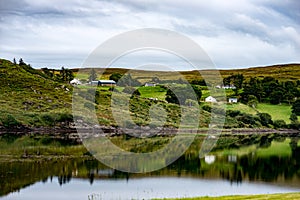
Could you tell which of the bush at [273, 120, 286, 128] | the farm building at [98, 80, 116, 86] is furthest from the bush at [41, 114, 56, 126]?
the bush at [273, 120, 286, 128]

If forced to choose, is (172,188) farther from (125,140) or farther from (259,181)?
(125,140)

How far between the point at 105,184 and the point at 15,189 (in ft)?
28.4

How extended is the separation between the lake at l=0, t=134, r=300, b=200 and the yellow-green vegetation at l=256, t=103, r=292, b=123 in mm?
64005

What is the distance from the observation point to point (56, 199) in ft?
132

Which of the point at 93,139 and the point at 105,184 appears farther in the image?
the point at 93,139

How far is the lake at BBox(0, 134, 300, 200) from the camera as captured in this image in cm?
4297

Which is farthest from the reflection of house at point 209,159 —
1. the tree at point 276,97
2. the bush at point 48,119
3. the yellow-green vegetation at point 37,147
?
the tree at point 276,97

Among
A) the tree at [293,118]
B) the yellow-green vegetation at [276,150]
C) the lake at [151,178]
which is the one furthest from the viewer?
the tree at [293,118]

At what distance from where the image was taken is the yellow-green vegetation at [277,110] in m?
136

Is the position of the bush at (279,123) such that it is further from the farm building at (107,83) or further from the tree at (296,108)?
the farm building at (107,83)

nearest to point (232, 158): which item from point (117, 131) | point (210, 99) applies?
point (117, 131)

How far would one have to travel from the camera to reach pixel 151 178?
51.7m

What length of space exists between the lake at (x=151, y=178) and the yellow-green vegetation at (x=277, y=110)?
210 ft

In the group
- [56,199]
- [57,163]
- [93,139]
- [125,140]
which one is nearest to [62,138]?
[93,139]
